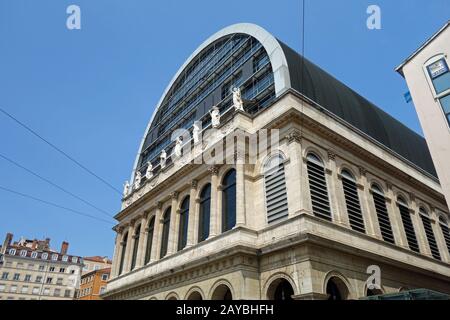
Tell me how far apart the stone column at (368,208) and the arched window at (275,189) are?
562cm

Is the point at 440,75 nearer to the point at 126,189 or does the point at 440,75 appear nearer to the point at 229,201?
the point at 229,201

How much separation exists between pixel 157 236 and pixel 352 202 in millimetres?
13703

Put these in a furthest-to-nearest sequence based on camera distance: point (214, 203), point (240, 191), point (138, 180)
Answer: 1. point (138, 180)
2. point (214, 203)
3. point (240, 191)

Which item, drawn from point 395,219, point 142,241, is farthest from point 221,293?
point 395,219

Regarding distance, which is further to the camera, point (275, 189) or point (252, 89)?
point (252, 89)

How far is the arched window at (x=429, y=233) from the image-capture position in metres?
24.1

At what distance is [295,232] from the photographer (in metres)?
15.3

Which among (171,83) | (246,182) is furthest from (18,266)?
Result: (246,182)

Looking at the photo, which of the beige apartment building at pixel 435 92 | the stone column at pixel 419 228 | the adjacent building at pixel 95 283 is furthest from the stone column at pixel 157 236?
the adjacent building at pixel 95 283

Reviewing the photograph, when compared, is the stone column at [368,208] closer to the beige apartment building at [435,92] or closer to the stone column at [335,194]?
the stone column at [335,194]

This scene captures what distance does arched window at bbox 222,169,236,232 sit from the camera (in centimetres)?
1931

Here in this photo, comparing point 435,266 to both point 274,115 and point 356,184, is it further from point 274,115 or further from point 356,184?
point 274,115

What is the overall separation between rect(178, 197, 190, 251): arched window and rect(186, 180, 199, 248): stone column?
4.67 ft

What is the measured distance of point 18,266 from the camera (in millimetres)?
67750
